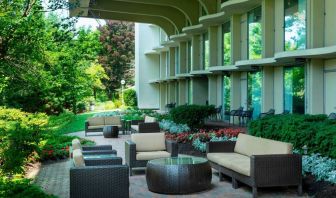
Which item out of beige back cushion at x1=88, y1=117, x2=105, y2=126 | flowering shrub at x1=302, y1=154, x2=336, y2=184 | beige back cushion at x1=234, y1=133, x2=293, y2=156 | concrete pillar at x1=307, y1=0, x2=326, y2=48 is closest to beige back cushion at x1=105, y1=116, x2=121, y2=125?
beige back cushion at x1=88, y1=117, x2=105, y2=126

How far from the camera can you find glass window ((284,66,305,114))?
1770 centimetres

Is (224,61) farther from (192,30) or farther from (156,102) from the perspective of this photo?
(156,102)

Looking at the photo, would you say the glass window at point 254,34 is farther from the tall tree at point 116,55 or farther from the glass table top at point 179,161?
the tall tree at point 116,55

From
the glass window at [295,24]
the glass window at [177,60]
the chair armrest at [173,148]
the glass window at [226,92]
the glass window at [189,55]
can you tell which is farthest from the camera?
the glass window at [177,60]

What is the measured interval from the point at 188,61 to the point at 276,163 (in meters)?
28.2

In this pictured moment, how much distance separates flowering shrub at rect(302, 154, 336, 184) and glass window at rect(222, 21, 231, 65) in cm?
1732

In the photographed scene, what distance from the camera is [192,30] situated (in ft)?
101

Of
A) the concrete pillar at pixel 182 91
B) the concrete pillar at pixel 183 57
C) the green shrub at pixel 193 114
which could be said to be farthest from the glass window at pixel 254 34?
the concrete pillar at pixel 182 91

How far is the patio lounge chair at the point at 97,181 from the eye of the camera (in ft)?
22.0

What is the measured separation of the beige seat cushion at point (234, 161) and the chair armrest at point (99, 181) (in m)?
2.01

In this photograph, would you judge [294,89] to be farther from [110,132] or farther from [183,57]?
[183,57]

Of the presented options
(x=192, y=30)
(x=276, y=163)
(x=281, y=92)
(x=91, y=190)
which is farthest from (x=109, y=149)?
(x=192, y=30)

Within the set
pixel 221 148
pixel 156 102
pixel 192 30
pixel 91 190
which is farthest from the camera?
pixel 156 102

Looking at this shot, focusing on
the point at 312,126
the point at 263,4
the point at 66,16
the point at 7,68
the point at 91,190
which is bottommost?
the point at 91,190
